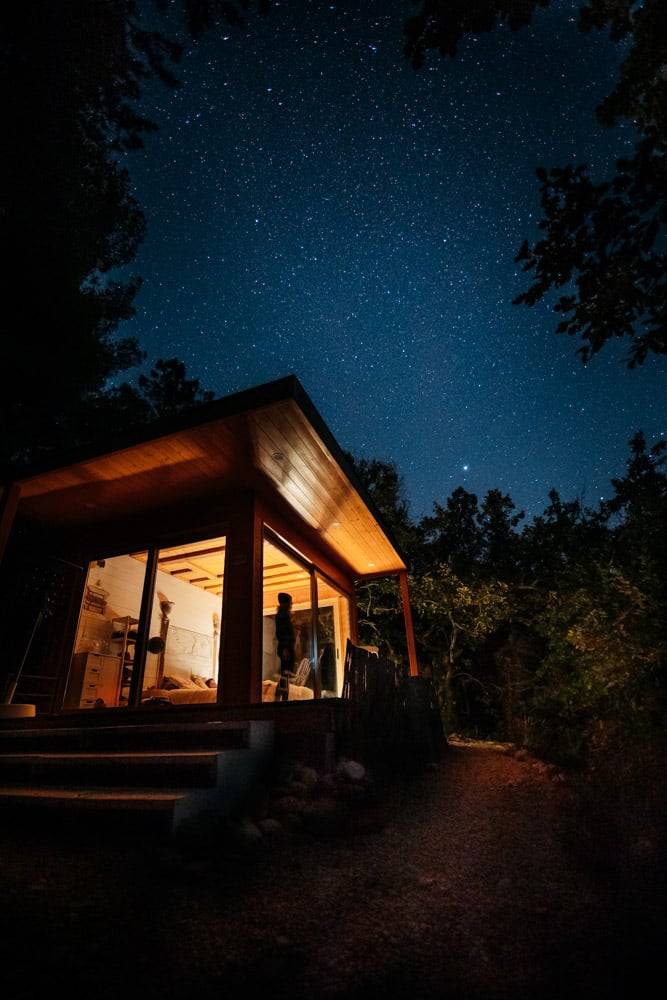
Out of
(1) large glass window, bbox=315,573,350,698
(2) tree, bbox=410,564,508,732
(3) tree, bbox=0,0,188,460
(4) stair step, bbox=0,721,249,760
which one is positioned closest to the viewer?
(4) stair step, bbox=0,721,249,760

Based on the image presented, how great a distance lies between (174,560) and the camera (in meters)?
9.68

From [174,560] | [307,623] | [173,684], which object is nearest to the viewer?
[173,684]

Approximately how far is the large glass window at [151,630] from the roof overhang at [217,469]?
3.61 ft

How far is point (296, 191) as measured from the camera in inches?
404

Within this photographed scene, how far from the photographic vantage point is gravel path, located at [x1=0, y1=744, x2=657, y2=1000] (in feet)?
5.52

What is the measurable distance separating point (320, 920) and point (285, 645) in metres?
5.14

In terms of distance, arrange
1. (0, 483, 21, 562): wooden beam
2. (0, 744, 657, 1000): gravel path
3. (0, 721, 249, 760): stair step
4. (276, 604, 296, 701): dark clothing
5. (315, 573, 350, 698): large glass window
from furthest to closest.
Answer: (315, 573, 350, 698): large glass window → (276, 604, 296, 701): dark clothing → (0, 483, 21, 562): wooden beam → (0, 721, 249, 760): stair step → (0, 744, 657, 1000): gravel path

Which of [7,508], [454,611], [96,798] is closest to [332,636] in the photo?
[454,611]

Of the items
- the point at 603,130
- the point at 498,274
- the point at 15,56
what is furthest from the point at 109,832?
the point at 15,56

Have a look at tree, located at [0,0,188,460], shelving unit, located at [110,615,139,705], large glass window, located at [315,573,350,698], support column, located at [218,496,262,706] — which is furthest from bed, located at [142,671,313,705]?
tree, located at [0,0,188,460]

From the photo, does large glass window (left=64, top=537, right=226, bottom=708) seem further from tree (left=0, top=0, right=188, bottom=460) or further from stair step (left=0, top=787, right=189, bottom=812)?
tree (left=0, top=0, right=188, bottom=460)

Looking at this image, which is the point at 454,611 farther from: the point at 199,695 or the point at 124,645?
the point at 124,645

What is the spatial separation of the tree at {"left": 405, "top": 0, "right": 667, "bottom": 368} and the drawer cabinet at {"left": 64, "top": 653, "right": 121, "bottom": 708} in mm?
8496

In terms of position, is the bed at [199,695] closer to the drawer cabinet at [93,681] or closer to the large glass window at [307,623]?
the large glass window at [307,623]
